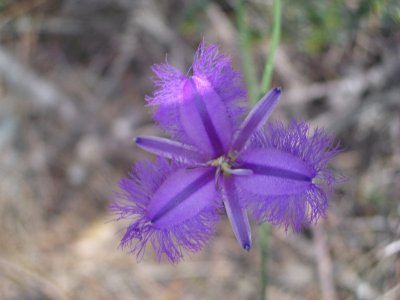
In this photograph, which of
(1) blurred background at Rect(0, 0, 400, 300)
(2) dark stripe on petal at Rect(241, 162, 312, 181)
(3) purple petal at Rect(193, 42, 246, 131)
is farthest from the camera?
(1) blurred background at Rect(0, 0, 400, 300)

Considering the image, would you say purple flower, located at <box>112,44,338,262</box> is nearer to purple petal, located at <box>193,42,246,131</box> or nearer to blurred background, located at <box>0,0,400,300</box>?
purple petal, located at <box>193,42,246,131</box>

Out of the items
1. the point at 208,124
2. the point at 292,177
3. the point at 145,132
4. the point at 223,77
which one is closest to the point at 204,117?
the point at 208,124

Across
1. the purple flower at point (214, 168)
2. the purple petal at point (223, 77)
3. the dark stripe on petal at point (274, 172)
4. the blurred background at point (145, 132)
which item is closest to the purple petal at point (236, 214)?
the purple flower at point (214, 168)

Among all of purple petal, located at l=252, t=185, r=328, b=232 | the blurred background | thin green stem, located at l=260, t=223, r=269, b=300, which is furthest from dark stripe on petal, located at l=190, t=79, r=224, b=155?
the blurred background

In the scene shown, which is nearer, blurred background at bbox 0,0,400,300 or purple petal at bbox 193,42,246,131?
purple petal at bbox 193,42,246,131

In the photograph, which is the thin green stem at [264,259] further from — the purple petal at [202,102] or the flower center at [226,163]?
the purple petal at [202,102]

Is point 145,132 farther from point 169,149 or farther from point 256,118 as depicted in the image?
point 256,118
